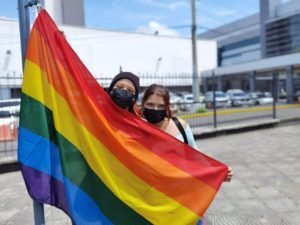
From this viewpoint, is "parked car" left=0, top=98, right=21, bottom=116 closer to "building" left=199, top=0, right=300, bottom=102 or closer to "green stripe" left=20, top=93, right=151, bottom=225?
"building" left=199, top=0, right=300, bottom=102

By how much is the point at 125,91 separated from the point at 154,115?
307 millimetres

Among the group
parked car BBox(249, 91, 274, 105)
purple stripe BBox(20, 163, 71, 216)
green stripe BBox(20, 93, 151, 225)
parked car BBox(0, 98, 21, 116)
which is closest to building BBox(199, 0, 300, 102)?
parked car BBox(249, 91, 274, 105)

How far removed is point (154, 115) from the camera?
2.62 meters

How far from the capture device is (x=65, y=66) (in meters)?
2.26

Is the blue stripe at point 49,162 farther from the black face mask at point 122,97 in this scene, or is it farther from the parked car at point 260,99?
the parked car at point 260,99

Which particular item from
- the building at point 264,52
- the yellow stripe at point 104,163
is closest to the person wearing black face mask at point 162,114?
the yellow stripe at point 104,163

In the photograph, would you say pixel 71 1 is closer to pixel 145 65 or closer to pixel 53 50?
pixel 145 65

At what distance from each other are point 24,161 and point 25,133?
0.18 meters

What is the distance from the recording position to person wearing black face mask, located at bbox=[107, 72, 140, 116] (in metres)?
2.44

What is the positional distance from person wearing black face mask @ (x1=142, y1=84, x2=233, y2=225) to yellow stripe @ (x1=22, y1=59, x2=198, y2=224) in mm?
390

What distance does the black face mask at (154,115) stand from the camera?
8.56ft

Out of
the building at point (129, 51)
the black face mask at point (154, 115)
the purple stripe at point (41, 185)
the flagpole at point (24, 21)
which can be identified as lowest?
the purple stripe at point (41, 185)

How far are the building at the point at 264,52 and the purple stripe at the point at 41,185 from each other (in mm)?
8521

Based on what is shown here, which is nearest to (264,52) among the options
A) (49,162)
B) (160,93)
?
(160,93)
